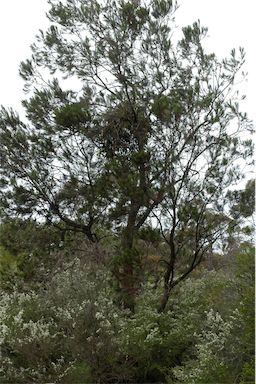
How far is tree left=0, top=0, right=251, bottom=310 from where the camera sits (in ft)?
37.4

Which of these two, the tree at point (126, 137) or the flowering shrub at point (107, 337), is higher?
the tree at point (126, 137)

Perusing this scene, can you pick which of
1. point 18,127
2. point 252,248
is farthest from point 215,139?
point 18,127

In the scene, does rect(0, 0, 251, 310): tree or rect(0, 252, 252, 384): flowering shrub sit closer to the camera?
rect(0, 252, 252, 384): flowering shrub

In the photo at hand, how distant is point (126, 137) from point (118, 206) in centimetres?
155

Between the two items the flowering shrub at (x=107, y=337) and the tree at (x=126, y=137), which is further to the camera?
the tree at (x=126, y=137)

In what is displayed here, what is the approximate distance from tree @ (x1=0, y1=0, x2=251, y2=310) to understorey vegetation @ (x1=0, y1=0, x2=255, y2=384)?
0.03 meters

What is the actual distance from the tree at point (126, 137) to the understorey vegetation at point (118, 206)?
0.03 m

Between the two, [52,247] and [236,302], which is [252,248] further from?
[52,247]

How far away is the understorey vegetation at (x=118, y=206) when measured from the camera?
31.8 ft

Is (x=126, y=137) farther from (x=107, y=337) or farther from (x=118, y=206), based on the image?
(x=107, y=337)

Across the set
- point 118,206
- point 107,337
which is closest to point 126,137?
point 118,206

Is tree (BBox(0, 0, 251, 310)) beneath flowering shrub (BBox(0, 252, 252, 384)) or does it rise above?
above

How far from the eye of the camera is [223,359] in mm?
8281

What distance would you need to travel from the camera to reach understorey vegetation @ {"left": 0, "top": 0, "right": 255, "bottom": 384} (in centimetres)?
968
